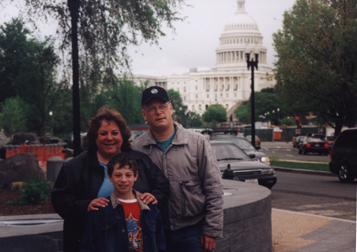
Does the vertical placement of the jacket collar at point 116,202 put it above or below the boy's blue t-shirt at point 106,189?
below

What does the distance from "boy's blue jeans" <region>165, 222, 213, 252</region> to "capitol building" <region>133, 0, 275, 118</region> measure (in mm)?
155640

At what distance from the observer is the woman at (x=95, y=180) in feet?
11.0

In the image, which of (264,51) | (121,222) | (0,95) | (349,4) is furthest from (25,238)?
(264,51)


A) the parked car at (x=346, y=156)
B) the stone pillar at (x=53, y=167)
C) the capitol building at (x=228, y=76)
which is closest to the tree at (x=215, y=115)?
the capitol building at (x=228, y=76)

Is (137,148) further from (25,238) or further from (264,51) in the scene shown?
(264,51)

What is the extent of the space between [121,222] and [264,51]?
541 ft

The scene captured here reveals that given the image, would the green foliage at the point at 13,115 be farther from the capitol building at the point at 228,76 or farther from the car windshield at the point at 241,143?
the capitol building at the point at 228,76

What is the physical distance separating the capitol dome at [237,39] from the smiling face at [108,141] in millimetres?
156516

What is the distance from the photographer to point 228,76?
171 m

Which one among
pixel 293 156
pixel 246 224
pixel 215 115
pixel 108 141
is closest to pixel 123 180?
pixel 108 141

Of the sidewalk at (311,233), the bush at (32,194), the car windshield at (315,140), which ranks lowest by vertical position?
the sidewalk at (311,233)

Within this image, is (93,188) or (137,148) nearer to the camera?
→ (93,188)

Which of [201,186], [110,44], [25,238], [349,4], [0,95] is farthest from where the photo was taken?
[0,95]

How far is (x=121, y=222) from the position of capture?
314 centimetres
